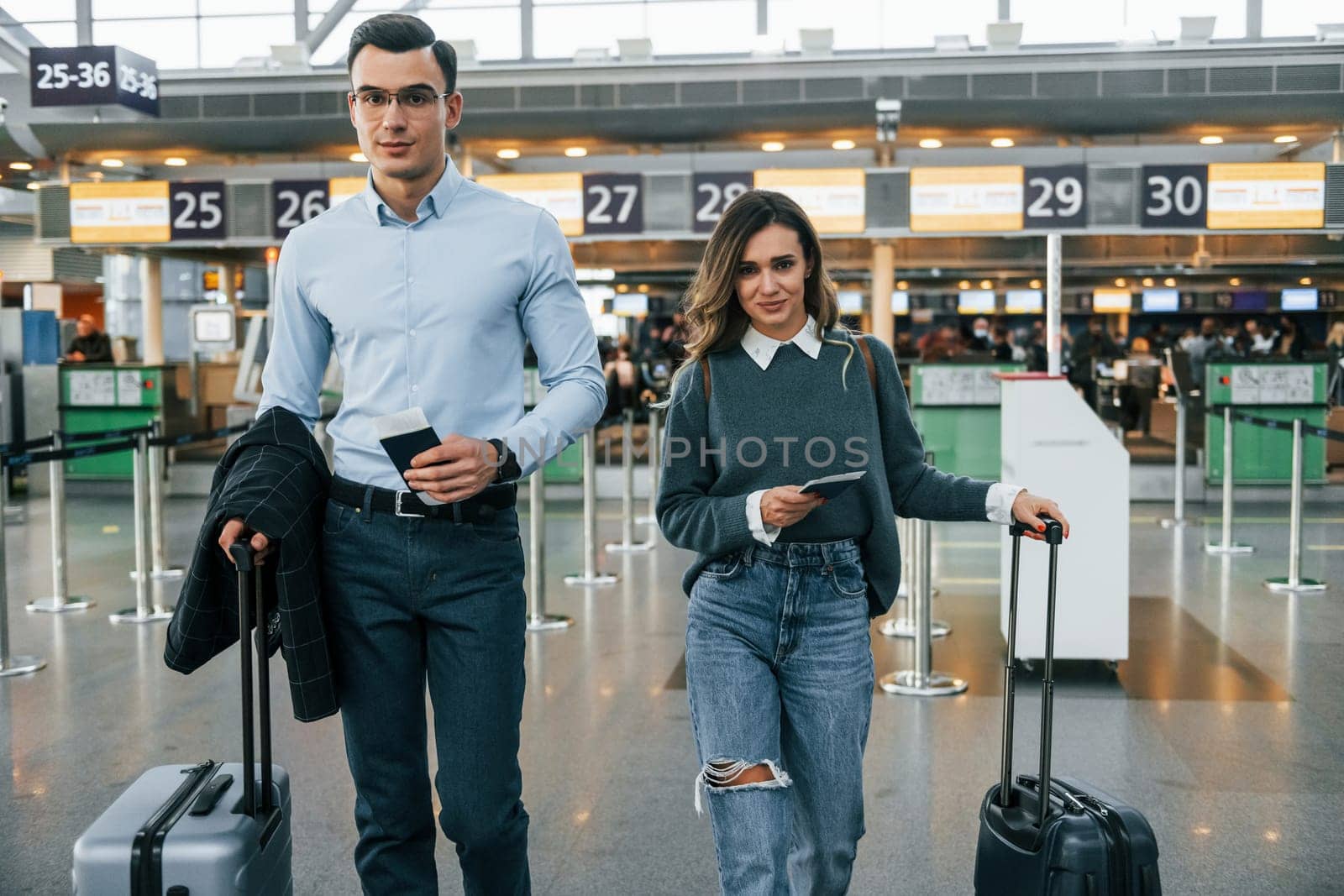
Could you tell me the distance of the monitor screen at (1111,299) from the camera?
25.6m

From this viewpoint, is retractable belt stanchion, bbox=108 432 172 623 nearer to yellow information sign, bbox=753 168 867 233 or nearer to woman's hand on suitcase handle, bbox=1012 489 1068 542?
woman's hand on suitcase handle, bbox=1012 489 1068 542

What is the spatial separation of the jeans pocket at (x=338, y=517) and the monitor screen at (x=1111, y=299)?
25.4 metres

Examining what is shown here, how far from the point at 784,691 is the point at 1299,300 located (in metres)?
26.3

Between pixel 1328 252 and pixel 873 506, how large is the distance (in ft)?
56.4

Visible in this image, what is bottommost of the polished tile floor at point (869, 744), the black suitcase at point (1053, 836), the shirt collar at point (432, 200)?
the polished tile floor at point (869, 744)

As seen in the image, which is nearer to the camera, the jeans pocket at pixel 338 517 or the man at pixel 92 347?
the jeans pocket at pixel 338 517

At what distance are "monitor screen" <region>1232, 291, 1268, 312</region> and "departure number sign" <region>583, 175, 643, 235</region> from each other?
19597mm

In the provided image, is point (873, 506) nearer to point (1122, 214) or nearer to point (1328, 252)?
point (1122, 214)

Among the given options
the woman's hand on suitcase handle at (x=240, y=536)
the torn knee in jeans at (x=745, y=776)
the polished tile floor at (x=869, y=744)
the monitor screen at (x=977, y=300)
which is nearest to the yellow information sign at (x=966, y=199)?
the polished tile floor at (x=869, y=744)

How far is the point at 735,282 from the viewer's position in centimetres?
221

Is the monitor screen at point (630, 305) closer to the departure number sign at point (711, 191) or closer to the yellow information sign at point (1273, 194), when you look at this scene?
the departure number sign at point (711, 191)

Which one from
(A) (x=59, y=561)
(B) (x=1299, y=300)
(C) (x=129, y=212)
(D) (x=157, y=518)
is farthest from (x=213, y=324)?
(B) (x=1299, y=300)

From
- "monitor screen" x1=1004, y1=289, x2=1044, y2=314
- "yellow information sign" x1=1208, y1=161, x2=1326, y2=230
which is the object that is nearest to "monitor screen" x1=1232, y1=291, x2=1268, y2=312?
"monitor screen" x1=1004, y1=289, x2=1044, y2=314

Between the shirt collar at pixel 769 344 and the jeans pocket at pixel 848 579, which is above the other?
the shirt collar at pixel 769 344
